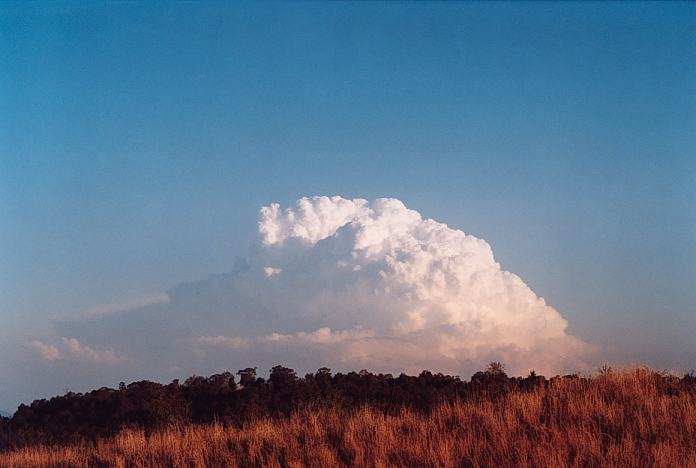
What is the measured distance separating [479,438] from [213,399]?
18.2 meters

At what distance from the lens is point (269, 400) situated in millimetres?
30641

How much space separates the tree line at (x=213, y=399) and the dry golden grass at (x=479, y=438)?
27.3 ft

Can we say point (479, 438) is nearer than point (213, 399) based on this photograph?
Yes

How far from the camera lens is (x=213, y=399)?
31312 mm

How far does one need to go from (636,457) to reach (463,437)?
143 inches

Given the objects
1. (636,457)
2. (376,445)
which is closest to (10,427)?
(376,445)

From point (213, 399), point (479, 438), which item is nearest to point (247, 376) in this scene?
point (213, 399)

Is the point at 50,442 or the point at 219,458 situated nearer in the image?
the point at 219,458

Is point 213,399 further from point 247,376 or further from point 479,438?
point 479,438

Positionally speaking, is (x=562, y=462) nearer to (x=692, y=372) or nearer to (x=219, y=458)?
(x=219, y=458)

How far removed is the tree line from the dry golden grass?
8.32 m

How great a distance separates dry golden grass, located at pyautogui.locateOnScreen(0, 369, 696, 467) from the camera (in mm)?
13562

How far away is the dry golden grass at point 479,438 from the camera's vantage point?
13562 millimetres

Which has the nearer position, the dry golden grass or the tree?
the dry golden grass
